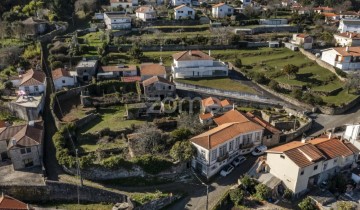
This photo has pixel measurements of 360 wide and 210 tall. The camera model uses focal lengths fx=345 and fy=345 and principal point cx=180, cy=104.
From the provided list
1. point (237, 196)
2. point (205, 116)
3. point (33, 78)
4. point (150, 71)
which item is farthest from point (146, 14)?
point (237, 196)

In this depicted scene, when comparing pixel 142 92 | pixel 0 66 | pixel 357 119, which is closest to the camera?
pixel 357 119

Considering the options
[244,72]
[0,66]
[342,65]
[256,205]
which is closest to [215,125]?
[256,205]

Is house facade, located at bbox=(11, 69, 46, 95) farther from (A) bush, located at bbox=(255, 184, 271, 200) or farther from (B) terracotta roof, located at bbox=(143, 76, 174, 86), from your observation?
(A) bush, located at bbox=(255, 184, 271, 200)

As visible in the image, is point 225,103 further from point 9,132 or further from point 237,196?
point 9,132

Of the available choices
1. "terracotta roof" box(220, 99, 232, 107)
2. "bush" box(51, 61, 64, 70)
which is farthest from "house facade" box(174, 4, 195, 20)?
"terracotta roof" box(220, 99, 232, 107)

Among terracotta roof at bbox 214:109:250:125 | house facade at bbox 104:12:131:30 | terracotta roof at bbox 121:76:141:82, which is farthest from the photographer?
house facade at bbox 104:12:131:30

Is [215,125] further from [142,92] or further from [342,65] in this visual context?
[342,65]
